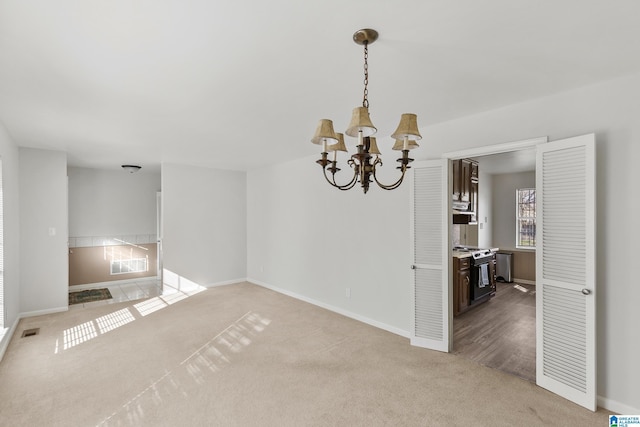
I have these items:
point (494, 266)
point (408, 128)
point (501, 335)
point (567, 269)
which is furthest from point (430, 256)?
point (494, 266)

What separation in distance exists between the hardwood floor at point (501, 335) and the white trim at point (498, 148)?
2.08 meters

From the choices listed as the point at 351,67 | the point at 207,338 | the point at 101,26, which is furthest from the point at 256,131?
the point at 207,338

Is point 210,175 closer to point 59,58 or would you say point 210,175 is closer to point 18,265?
point 18,265

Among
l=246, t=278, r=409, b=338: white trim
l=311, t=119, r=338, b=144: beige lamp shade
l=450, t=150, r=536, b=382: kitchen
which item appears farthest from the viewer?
l=246, t=278, r=409, b=338: white trim

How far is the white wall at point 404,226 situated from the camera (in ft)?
7.68

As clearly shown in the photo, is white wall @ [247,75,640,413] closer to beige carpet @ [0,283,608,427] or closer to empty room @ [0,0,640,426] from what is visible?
empty room @ [0,0,640,426]

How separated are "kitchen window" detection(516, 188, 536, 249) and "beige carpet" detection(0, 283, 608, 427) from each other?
491cm

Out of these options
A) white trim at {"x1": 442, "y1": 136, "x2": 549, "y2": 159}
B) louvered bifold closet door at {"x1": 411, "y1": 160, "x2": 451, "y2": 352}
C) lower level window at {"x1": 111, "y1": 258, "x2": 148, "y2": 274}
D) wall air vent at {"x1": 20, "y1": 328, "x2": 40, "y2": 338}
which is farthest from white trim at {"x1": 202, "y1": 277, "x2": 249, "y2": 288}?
white trim at {"x1": 442, "y1": 136, "x2": 549, "y2": 159}

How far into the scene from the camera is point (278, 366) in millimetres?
3070

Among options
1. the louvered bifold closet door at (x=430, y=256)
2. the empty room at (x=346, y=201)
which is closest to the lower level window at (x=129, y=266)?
the empty room at (x=346, y=201)

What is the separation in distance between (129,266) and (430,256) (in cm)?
647

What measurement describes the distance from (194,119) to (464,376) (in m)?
3.62

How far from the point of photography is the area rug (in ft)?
18.1

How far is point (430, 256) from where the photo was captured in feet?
11.3
